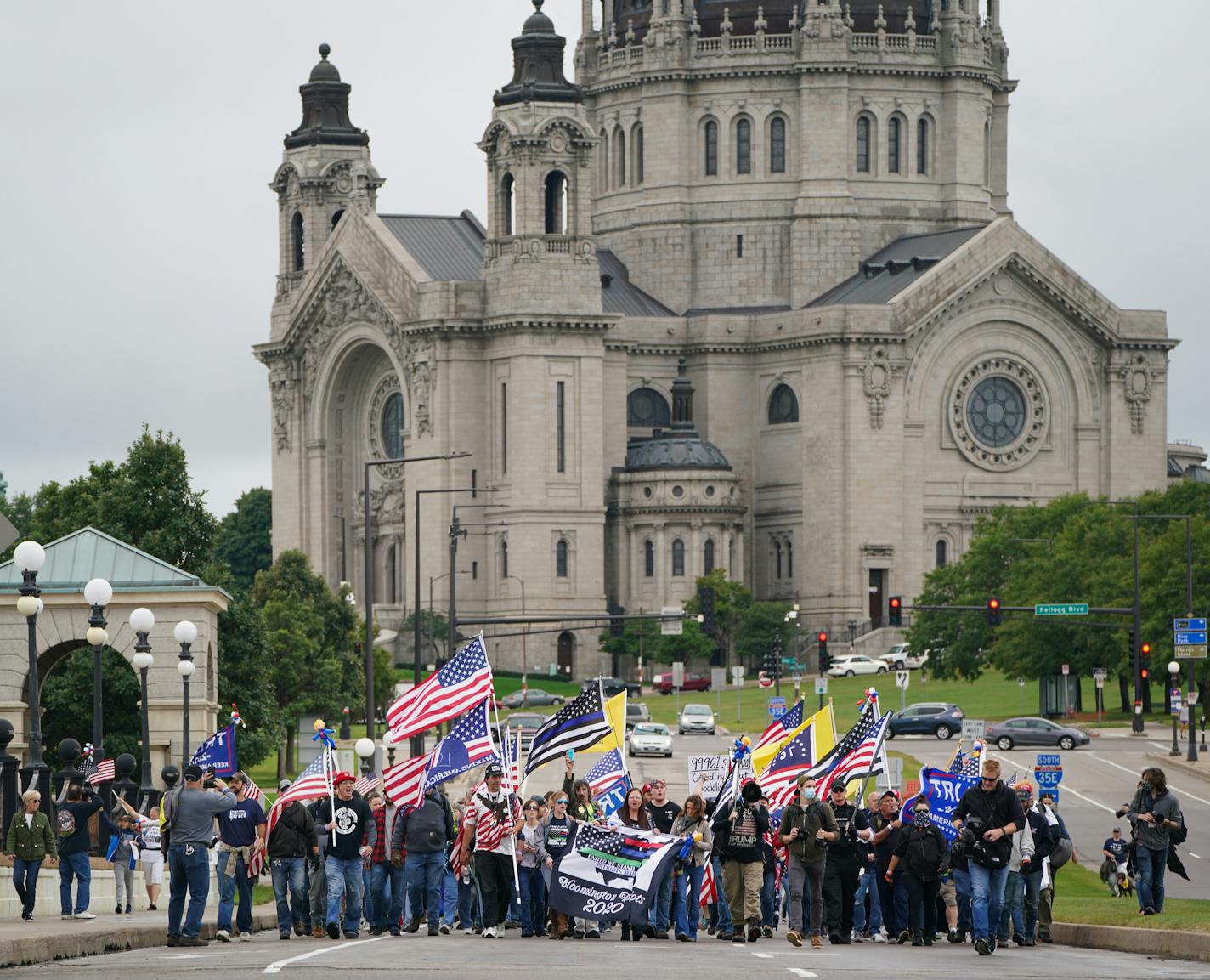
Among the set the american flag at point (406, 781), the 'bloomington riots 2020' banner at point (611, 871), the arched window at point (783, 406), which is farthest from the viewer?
the arched window at point (783, 406)

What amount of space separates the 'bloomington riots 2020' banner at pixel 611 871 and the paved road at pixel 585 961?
426 millimetres

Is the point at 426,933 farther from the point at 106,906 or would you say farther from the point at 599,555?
the point at 599,555

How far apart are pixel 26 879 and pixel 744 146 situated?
112 metres

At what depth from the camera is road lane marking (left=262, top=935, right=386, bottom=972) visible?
29.7m

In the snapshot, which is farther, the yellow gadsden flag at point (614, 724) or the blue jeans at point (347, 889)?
the yellow gadsden flag at point (614, 724)

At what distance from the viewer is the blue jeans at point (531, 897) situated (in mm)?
37625

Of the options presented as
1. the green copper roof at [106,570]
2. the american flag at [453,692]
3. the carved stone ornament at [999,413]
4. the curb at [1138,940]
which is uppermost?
the carved stone ornament at [999,413]

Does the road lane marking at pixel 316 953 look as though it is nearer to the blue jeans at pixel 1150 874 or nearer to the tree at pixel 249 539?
the blue jeans at pixel 1150 874

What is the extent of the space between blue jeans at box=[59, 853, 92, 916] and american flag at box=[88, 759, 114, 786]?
5.67 metres

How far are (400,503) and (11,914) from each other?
4036 inches

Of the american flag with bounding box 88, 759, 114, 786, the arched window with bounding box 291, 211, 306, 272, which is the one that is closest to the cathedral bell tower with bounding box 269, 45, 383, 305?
the arched window with bounding box 291, 211, 306, 272

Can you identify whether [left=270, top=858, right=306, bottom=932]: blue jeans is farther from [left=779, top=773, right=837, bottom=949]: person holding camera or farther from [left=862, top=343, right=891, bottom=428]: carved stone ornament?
[left=862, top=343, right=891, bottom=428]: carved stone ornament

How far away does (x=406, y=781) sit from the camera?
Result: 3838cm

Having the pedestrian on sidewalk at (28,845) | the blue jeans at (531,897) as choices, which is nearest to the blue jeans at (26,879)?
the pedestrian on sidewalk at (28,845)
